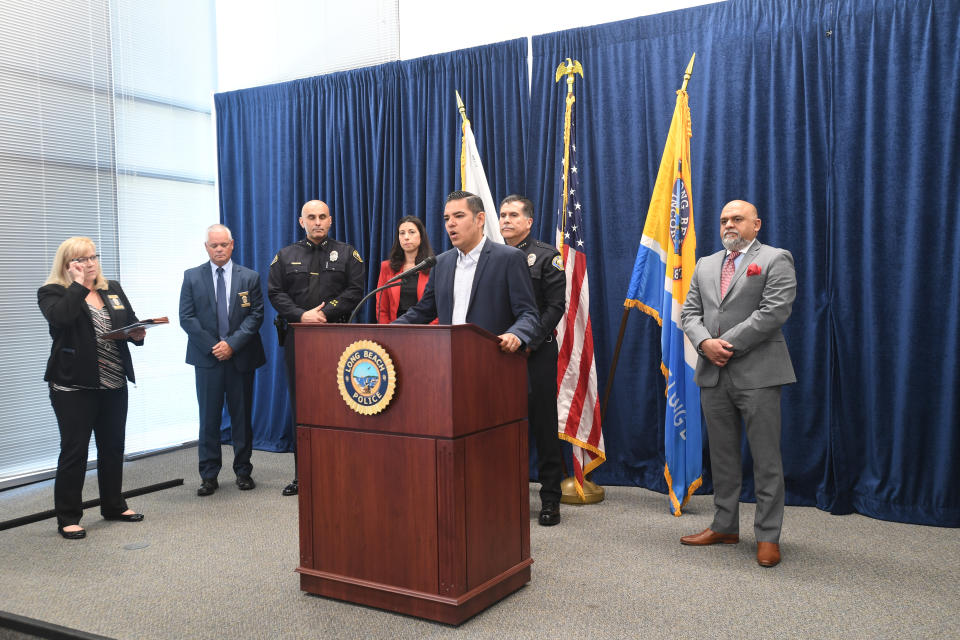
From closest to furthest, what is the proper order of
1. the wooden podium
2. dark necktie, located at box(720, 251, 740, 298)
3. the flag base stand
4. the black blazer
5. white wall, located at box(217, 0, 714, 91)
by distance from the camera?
1. the wooden podium
2. dark necktie, located at box(720, 251, 740, 298)
3. the black blazer
4. the flag base stand
5. white wall, located at box(217, 0, 714, 91)

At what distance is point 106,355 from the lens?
3.90m

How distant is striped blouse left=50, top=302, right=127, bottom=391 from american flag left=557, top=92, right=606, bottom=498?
2.43 metres

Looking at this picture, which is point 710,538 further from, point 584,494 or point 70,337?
point 70,337

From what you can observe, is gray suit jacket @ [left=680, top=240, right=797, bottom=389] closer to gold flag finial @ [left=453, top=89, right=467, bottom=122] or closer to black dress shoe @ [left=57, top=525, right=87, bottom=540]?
gold flag finial @ [left=453, top=89, right=467, bottom=122]

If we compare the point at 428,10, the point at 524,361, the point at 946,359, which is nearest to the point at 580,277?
the point at 524,361

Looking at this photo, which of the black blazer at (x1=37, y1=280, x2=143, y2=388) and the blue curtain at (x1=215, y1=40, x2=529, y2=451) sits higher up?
the blue curtain at (x1=215, y1=40, x2=529, y2=451)

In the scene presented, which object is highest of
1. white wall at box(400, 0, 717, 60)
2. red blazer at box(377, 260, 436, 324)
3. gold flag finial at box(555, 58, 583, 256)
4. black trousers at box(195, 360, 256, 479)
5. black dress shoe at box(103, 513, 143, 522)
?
white wall at box(400, 0, 717, 60)

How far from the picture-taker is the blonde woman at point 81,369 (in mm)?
3748

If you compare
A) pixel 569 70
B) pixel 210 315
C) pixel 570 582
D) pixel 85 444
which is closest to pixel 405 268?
pixel 210 315

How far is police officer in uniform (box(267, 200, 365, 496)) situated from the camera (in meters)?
4.68

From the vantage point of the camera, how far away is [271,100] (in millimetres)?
6207

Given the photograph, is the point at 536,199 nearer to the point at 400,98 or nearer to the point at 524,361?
the point at 400,98

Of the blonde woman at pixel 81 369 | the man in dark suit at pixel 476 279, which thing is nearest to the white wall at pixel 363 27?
the man in dark suit at pixel 476 279

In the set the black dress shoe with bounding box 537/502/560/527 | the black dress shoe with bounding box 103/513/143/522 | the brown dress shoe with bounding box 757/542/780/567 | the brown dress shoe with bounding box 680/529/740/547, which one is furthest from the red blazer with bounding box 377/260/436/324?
the brown dress shoe with bounding box 757/542/780/567
